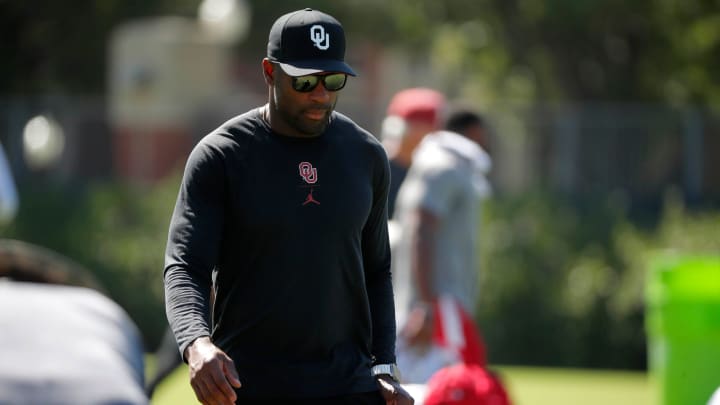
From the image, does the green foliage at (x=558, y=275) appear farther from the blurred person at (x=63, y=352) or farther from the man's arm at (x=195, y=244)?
the man's arm at (x=195, y=244)

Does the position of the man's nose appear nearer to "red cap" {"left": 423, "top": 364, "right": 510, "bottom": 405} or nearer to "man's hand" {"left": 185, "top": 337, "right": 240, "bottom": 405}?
"man's hand" {"left": 185, "top": 337, "right": 240, "bottom": 405}

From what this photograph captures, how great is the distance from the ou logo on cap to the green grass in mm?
7312

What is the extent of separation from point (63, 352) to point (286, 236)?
0.75 metres

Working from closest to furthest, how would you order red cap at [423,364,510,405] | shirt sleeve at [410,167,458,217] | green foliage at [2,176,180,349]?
red cap at [423,364,510,405] → shirt sleeve at [410,167,458,217] → green foliage at [2,176,180,349]

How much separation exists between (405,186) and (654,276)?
1713mm

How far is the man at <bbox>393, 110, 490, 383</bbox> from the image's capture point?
7242 mm

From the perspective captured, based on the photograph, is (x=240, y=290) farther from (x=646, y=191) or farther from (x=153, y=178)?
(x=153, y=178)

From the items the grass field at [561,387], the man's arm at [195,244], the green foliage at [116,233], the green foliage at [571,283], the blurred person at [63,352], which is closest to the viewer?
the blurred person at [63,352]

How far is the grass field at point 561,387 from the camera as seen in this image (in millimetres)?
12336

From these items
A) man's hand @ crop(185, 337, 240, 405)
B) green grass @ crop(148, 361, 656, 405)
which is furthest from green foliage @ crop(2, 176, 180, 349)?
man's hand @ crop(185, 337, 240, 405)

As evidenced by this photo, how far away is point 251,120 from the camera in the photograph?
4.22 m

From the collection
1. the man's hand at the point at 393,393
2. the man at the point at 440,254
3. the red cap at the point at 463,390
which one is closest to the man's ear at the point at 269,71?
the man's hand at the point at 393,393

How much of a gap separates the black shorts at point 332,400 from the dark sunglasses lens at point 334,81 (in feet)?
3.01

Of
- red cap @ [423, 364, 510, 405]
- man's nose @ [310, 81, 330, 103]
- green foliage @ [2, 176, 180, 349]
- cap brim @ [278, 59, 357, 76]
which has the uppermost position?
cap brim @ [278, 59, 357, 76]
